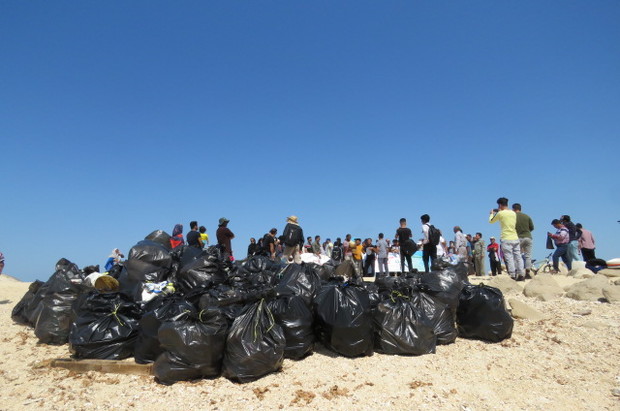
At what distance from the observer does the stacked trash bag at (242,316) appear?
118 inches

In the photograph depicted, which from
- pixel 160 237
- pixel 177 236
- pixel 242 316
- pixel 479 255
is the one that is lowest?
pixel 242 316

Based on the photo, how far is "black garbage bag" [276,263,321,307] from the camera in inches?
162

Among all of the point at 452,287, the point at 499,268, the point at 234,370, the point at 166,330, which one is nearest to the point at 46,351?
the point at 166,330

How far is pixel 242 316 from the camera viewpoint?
10.4ft

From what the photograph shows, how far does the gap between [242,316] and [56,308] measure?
2707 mm

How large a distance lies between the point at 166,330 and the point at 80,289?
96.4 inches

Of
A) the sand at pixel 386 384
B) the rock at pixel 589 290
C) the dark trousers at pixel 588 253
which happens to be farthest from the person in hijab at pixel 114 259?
the dark trousers at pixel 588 253

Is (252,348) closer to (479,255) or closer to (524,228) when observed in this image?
(524,228)

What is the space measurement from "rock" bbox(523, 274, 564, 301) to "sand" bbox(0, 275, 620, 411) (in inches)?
70.3

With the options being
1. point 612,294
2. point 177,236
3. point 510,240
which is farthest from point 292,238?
point 612,294

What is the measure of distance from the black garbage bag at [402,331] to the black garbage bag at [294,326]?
2.18ft

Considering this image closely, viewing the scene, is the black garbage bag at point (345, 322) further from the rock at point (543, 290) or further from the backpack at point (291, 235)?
the backpack at point (291, 235)

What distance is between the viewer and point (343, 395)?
2.79 meters

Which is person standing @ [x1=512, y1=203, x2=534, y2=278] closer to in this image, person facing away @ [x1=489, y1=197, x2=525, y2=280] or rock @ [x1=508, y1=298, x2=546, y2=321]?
person facing away @ [x1=489, y1=197, x2=525, y2=280]
